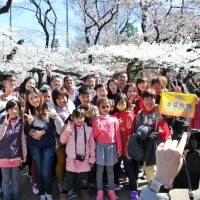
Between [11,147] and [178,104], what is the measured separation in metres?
2.12

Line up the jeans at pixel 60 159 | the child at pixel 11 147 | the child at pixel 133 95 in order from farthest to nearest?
the child at pixel 133 95 < the jeans at pixel 60 159 < the child at pixel 11 147

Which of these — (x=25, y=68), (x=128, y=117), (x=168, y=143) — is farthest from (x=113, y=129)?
(x=25, y=68)

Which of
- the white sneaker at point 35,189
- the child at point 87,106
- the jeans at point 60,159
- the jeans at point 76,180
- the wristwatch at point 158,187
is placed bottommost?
the white sneaker at point 35,189

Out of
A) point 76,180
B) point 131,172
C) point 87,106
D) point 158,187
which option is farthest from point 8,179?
point 158,187

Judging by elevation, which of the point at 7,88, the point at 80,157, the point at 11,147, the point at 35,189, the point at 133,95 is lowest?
the point at 35,189

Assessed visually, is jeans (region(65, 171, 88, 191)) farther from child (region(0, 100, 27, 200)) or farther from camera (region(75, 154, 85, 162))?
child (region(0, 100, 27, 200))

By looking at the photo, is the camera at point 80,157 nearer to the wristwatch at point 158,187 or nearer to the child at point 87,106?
the child at point 87,106

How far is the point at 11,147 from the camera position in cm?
460

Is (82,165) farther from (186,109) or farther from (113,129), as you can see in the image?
(186,109)

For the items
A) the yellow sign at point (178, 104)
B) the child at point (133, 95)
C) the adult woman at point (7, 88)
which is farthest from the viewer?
the child at point (133, 95)

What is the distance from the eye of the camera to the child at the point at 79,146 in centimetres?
459

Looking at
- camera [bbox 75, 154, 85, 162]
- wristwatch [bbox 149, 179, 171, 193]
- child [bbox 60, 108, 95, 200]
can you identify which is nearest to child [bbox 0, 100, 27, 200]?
child [bbox 60, 108, 95, 200]

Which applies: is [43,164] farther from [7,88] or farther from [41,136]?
[7,88]

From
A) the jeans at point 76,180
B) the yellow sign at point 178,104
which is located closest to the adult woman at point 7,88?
the jeans at point 76,180
